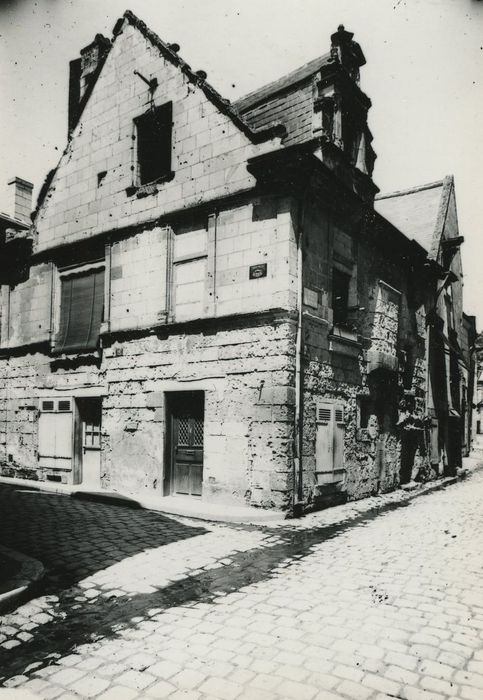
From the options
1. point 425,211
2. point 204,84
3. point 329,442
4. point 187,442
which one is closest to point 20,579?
point 187,442

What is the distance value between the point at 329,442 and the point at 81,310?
6.67m

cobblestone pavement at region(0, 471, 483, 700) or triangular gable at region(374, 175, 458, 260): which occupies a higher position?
triangular gable at region(374, 175, 458, 260)

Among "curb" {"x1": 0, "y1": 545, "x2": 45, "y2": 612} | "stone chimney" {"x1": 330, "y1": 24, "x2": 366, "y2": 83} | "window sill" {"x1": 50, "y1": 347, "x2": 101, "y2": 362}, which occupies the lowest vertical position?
"curb" {"x1": 0, "y1": 545, "x2": 45, "y2": 612}

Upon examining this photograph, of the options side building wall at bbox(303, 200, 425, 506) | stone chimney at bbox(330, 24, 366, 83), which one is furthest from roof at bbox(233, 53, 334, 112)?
side building wall at bbox(303, 200, 425, 506)

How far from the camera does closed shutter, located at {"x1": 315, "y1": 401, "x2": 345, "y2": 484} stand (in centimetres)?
955

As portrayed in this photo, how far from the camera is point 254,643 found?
3729mm

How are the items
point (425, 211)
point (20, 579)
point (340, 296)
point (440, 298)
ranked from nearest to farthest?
point (20, 579), point (340, 296), point (440, 298), point (425, 211)

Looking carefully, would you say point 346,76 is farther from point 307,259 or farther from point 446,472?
point 446,472

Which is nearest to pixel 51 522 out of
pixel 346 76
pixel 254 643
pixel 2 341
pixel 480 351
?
pixel 254 643

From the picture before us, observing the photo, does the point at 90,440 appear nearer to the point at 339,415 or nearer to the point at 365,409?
the point at 339,415

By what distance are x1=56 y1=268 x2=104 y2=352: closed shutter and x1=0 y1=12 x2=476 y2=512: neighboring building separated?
5 centimetres

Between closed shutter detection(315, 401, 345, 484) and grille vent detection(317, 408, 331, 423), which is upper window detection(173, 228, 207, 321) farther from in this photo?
closed shutter detection(315, 401, 345, 484)

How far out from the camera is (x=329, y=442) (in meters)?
9.84

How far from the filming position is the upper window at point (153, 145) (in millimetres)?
11188
